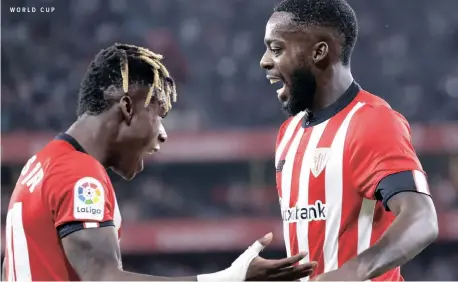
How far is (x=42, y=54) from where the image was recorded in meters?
11.8

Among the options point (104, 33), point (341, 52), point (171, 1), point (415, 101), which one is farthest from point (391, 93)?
point (341, 52)

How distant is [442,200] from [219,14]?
164 inches

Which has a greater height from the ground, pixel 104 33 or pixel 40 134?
pixel 104 33

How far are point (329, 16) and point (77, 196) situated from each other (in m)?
1.17

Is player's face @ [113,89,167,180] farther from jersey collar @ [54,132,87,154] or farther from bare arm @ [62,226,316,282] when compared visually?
bare arm @ [62,226,316,282]

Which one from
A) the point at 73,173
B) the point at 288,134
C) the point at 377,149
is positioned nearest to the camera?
the point at 73,173

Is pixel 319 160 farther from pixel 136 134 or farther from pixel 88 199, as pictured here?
pixel 88 199

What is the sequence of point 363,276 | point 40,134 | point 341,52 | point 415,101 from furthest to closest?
point 415,101 → point 40,134 → point 341,52 → point 363,276

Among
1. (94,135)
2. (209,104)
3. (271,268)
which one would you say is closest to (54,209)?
(94,135)

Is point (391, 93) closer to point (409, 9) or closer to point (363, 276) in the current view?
point (409, 9)

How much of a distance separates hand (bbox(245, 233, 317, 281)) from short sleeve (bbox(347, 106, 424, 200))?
0.38 m

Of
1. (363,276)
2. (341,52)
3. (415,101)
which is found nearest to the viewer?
(363,276)

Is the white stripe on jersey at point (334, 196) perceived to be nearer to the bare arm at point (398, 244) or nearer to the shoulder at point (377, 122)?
the shoulder at point (377, 122)

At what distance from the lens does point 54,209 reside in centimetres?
256
